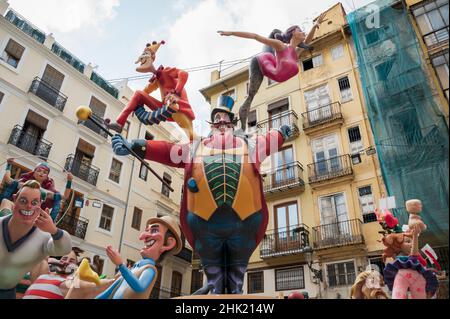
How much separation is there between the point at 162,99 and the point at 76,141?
32.2 ft

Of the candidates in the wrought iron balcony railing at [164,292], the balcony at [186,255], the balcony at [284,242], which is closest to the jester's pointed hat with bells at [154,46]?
the balcony at [284,242]

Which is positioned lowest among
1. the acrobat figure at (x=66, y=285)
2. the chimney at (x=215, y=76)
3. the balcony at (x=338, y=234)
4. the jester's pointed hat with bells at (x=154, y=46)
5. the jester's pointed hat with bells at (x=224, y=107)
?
the acrobat figure at (x=66, y=285)

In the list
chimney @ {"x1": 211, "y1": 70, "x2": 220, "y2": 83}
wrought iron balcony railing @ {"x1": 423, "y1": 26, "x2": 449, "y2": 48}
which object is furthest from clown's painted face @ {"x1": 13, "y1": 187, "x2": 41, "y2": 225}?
chimney @ {"x1": 211, "y1": 70, "x2": 220, "y2": 83}

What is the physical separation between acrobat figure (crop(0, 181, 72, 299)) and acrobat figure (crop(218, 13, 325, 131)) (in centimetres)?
196

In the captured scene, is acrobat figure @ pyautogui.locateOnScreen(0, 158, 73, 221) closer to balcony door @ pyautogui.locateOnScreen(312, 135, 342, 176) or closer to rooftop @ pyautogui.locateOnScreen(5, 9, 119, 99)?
balcony door @ pyautogui.locateOnScreen(312, 135, 342, 176)

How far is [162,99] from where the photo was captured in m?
3.96

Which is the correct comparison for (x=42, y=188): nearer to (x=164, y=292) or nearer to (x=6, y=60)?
(x=6, y=60)

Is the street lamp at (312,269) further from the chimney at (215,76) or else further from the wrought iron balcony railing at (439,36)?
the chimney at (215,76)

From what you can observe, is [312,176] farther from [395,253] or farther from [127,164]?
[395,253]

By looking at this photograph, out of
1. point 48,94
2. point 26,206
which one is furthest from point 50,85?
point 26,206

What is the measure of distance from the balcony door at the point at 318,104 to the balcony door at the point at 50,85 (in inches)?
347

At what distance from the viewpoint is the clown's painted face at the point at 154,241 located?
293 cm

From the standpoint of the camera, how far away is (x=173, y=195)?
14898 mm
